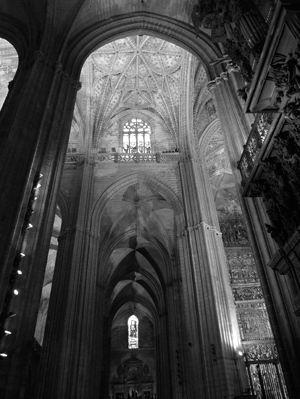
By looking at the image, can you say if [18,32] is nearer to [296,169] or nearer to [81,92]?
[81,92]

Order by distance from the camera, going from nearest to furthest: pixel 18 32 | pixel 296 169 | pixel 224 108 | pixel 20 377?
pixel 296 169 < pixel 20 377 < pixel 224 108 < pixel 18 32

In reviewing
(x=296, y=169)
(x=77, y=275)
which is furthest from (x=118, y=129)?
(x=296, y=169)

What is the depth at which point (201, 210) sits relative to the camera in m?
14.6

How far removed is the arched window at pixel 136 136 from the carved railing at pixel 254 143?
1165 centimetres

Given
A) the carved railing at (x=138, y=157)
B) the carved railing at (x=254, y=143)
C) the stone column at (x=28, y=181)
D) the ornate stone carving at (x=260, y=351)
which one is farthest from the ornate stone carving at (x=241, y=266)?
the stone column at (x=28, y=181)

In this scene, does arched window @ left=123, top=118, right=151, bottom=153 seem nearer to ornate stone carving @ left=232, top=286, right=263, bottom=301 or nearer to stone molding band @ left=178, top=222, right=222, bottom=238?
stone molding band @ left=178, top=222, right=222, bottom=238

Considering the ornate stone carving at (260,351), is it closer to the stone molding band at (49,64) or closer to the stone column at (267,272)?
the stone column at (267,272)

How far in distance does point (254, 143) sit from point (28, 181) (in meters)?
4.94

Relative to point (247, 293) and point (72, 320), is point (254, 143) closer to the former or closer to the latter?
point (72, 320)

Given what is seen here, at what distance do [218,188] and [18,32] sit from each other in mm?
14511

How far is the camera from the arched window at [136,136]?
1873 cm

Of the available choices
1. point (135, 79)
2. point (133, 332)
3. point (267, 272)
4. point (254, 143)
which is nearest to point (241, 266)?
point (267, 272)

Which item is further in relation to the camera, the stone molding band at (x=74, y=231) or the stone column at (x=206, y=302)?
the stone molding band at (x=74, y=231)

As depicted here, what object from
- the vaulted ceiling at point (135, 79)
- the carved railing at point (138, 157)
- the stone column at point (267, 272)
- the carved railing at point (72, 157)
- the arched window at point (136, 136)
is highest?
the vaulted ceiling at point (135, 79)
